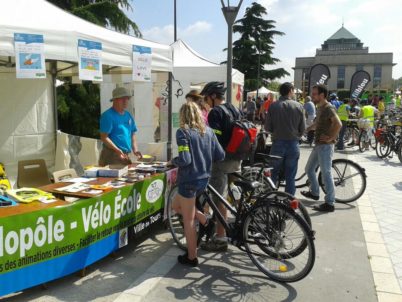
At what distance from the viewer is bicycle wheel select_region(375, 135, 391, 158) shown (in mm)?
11242

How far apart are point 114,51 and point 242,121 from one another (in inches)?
76.9

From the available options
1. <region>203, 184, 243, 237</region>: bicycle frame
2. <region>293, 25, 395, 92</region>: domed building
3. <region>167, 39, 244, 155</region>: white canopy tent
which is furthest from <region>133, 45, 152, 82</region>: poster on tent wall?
<region>293, 25, 395, 92</region>: domed building

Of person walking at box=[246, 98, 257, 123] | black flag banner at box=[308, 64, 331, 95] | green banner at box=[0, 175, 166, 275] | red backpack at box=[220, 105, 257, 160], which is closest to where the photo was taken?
green banner at box=[0, 175, 166, 275]

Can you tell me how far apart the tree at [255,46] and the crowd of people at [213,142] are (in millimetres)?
36585

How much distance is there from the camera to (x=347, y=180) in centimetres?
644

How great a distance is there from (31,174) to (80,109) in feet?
26.7

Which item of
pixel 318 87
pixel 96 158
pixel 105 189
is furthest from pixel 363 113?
pixel 105 189

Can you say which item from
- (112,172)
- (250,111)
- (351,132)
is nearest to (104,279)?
(112,172)

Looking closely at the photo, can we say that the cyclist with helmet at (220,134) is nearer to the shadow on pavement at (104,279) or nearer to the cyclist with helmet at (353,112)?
the shadow on pavement at (104,279)

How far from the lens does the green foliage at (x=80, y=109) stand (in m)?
13.4

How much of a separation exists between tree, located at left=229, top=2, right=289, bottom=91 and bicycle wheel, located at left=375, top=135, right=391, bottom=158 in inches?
1213

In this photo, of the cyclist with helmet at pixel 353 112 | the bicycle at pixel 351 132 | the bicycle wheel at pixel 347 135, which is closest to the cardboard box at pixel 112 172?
the bicycle at pixel 351 132

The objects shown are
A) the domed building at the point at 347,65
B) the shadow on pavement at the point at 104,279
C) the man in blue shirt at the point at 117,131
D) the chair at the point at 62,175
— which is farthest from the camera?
the domed building at the point at 347,65

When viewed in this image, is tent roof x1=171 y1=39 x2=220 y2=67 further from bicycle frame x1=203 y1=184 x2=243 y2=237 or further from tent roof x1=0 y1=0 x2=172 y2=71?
bicycle frame x1=203 y1=184 x2=243 y2=237
